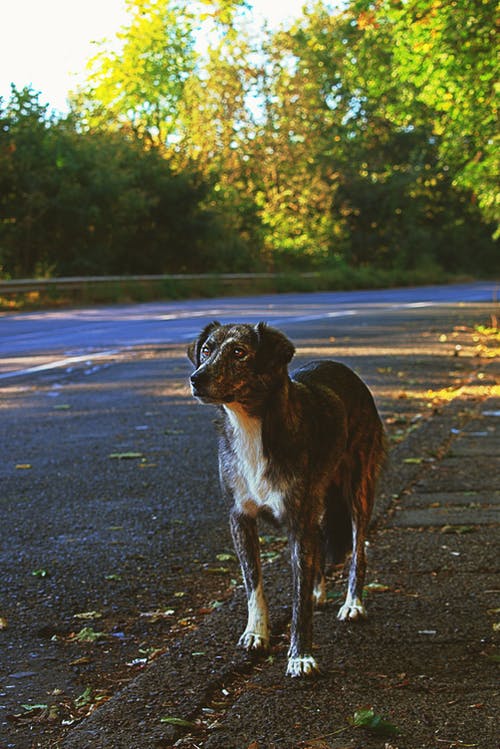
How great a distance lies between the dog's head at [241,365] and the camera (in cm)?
366

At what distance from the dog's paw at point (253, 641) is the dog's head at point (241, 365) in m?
0.79

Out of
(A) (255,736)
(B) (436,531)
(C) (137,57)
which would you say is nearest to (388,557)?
(B) (436,531)

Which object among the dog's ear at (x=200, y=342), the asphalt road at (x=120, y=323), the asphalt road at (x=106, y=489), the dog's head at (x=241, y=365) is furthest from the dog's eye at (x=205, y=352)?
the asphalt road at (x=120, y=323)

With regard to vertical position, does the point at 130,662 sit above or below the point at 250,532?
below

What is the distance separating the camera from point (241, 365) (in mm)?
3711

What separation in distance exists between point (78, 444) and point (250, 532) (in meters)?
4.22

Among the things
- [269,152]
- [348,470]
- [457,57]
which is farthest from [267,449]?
[269,152]

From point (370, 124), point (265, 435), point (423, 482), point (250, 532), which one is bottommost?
point (423, 482)

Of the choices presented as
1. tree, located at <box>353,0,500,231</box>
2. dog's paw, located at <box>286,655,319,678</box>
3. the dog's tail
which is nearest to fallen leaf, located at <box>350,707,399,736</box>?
dog's paw, located at <box>286,655,319,678</box>

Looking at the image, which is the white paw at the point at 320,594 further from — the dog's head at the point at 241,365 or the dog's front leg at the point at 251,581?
the dog's head at the point at 241,365

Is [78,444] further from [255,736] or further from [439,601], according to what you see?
[255,736]

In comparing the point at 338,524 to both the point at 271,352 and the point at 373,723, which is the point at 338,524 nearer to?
the point at 271,352

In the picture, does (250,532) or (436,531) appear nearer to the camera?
(250,532)

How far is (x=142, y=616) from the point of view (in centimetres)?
440
